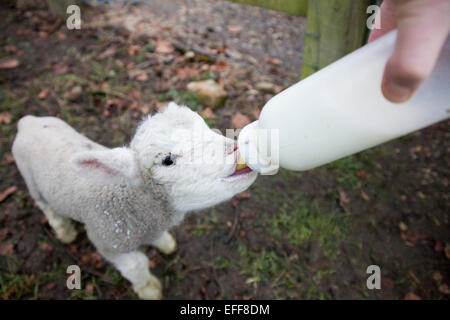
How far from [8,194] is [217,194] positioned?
273cm

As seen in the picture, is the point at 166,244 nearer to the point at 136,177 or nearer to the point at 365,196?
the point at 136,177

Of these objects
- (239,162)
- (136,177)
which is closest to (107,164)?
(136,177)

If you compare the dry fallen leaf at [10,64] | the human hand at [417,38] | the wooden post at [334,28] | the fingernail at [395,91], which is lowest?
the dry fallen leaf at [10,64]

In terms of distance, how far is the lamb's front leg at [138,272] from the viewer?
220cm

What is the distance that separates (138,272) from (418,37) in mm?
2325

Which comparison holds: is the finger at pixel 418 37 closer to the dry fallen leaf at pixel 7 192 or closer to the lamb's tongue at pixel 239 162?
the lamb's tongue at pixel 239 162

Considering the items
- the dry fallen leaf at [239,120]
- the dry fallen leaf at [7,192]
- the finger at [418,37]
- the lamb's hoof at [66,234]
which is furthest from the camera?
the dry fallen leaf at [239,120]

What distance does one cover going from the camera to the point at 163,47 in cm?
441

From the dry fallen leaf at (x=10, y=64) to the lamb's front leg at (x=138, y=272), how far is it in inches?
140

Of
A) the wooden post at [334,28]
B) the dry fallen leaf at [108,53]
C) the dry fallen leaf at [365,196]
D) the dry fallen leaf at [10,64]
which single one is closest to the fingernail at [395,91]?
the wooden post at [334,28]

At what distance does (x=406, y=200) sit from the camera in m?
3.14

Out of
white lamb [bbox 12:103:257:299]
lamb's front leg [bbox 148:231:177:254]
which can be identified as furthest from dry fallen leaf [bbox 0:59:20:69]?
lamb's front leg [bbox 148:231:177:254]
